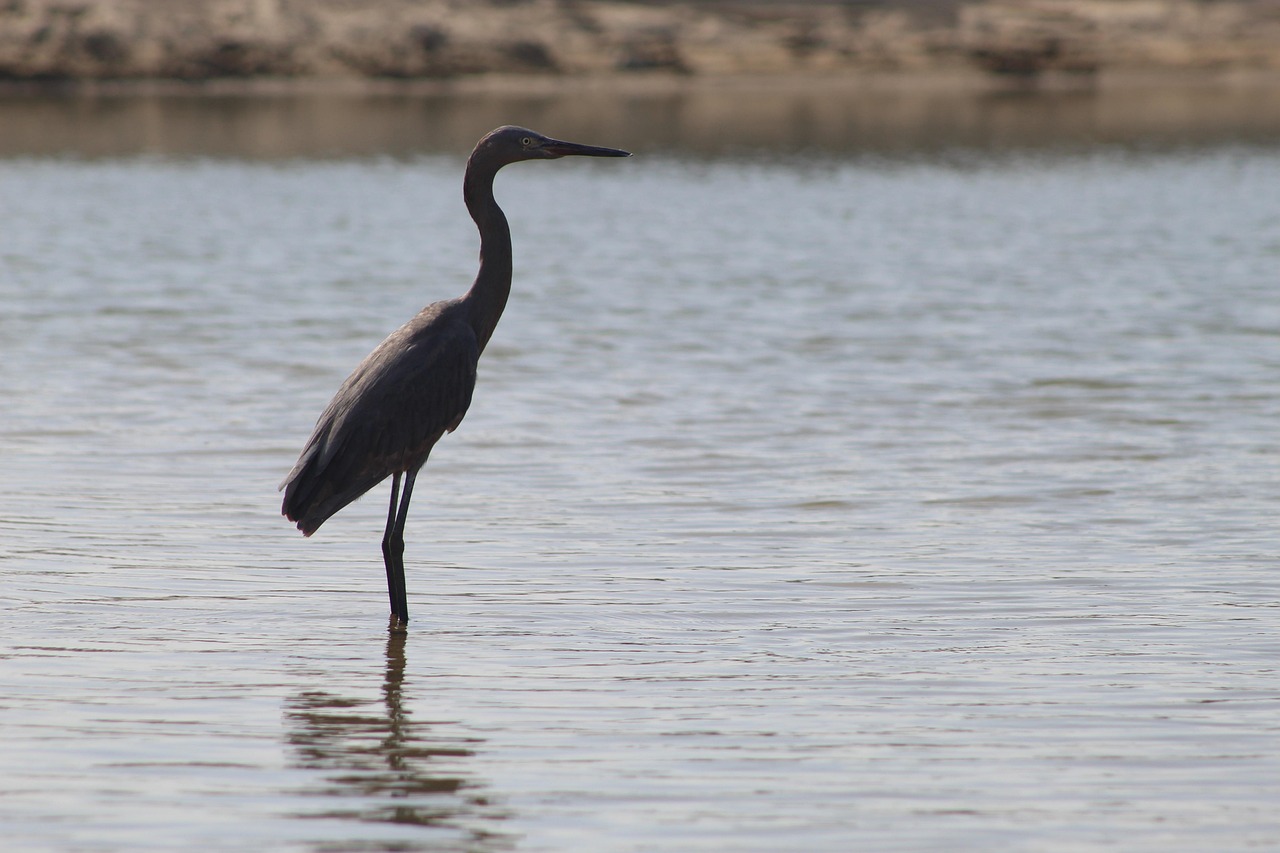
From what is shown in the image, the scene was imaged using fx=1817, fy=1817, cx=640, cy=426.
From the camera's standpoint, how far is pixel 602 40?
180ft

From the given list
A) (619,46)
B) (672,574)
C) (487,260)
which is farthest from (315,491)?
(619,46)

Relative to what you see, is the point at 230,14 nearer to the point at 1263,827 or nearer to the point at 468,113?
the point at 468,113

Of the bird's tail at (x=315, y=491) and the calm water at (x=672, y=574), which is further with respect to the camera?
the bird's tail at (x=315, y=491)

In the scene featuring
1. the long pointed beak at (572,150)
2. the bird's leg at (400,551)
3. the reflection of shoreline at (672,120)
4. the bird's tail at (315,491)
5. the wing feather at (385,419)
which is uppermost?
the reflection of shoreline at (672,120)

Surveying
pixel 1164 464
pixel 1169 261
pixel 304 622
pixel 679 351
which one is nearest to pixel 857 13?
pixel 1169 261

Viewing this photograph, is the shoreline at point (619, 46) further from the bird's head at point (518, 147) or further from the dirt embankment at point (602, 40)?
the bird's head at point (518, 147)

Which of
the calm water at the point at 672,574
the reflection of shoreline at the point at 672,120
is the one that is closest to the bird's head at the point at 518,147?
the calm water at the point at 672,574

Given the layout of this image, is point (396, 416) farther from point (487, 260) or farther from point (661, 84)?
point (661, 84)

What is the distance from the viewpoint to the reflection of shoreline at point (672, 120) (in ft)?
130

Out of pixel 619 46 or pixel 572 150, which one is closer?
pixel 572 150

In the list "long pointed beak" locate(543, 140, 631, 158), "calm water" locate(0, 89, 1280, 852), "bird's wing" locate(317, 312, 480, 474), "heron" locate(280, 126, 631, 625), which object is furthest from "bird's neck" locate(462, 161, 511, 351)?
"calm water" locate(0, 89, 1280, 852)

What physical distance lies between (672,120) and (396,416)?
40177 millimetres

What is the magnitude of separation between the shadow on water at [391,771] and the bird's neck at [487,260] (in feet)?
5.49

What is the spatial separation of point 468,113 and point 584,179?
49.6ft
